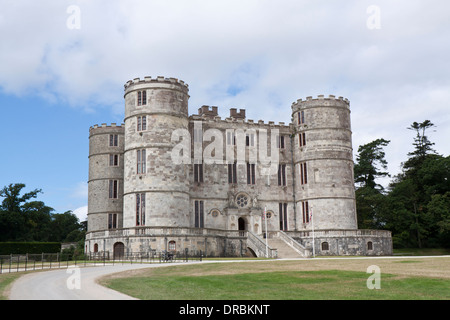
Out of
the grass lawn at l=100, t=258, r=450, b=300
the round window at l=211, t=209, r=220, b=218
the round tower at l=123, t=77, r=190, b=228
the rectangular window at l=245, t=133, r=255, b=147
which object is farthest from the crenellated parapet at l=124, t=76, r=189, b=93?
the grass lawn at l=100, t=258, r=450, b=300

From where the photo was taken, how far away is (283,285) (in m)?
20.3

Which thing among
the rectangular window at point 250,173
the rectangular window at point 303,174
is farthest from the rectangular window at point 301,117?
the rectangular window at point 250,173

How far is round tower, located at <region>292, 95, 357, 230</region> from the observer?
178 feet

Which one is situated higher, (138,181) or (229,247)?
(138,181)

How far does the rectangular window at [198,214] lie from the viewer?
52.9m

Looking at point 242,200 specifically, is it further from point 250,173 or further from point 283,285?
point 283,285

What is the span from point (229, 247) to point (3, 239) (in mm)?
35715

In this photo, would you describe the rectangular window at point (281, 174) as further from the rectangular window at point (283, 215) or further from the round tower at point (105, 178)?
the round tower at point (105, 178)

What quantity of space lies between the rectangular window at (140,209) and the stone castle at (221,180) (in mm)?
97

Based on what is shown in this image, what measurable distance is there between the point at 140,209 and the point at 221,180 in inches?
396

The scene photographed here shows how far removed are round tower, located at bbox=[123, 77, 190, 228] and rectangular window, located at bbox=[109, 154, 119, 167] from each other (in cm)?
505
